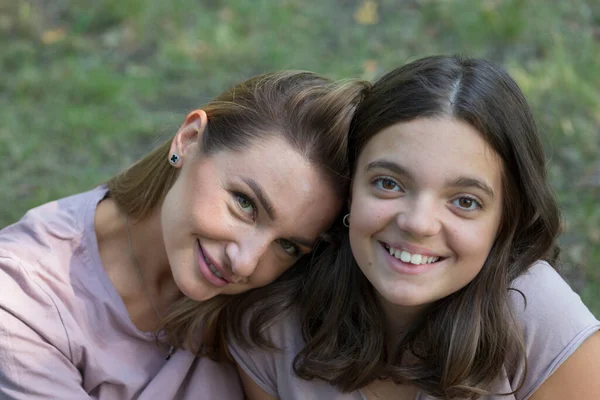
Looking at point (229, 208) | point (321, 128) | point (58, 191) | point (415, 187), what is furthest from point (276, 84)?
point (58, 191)

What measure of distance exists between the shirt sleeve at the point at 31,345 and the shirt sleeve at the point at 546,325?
4.01 feet

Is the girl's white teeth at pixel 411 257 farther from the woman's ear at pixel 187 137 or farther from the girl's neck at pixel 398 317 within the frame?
the woman's ear at pixel 187 137

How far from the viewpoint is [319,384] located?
2.50 m

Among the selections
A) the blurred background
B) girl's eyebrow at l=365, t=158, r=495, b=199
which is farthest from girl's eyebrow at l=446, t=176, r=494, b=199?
the blurred background

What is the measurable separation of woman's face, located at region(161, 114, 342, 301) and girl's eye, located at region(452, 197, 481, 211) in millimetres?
389

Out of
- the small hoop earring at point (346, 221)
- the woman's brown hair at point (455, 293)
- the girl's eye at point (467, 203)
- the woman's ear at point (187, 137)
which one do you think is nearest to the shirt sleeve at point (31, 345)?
the woman's ear at point (187, 137)

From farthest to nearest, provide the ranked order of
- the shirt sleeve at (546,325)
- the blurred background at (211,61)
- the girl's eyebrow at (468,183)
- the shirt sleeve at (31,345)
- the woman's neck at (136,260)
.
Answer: the blurred background at (211,61), the woman's neck at (136,260), the shirt sleeve at (31,345), the shirt sleeve at (546,325), the girl's eyebrow at (468,183)

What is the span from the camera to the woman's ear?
2445mm

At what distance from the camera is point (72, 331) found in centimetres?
245

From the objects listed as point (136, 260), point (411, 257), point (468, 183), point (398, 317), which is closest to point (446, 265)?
point (411, 257)

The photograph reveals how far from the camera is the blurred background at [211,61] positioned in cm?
416

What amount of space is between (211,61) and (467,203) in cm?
313

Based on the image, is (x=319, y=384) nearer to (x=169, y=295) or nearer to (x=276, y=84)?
(x=169, y=295)

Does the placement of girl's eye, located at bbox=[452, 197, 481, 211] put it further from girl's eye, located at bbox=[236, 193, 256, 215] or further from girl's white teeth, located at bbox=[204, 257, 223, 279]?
girl's white teeth, located at bbox=[204, 257, 223, 279]
